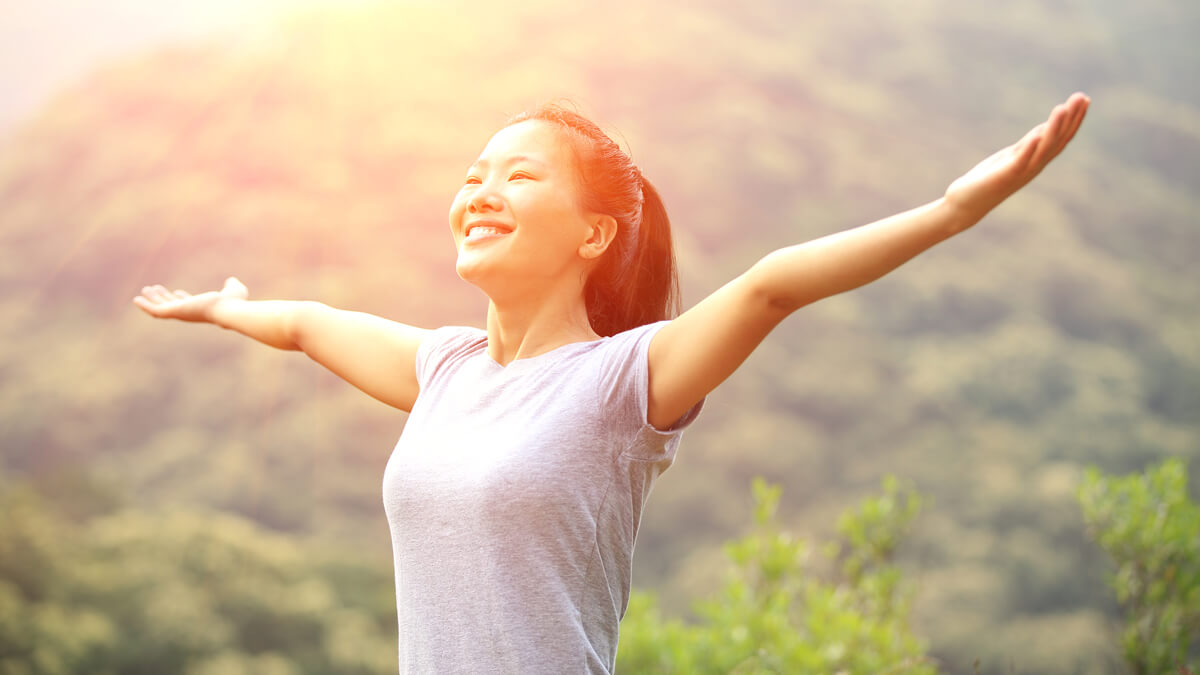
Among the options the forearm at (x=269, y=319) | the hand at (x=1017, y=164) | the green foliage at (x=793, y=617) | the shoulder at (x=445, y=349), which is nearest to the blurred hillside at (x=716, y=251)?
the green foliage at (x=793, y=617)

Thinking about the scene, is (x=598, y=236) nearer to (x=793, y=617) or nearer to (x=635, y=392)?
(x=635, y=392)

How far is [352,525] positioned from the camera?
5.37 metres

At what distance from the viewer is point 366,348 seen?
1.49m

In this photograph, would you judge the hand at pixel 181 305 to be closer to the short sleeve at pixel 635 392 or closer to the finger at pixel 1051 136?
the short sleeve at pixel 635 392

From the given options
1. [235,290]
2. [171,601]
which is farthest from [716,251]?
[235,290]

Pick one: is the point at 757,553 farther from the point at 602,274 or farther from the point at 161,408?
the point at 161,408

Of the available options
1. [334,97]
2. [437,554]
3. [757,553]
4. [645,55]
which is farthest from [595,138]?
[645,55]

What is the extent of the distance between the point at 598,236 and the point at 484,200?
0.16m

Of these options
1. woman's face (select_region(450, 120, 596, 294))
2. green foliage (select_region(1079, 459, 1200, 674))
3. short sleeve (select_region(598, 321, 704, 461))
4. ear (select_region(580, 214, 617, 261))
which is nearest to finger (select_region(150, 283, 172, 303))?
woman's face (select_region(450, 120, 596, 294))

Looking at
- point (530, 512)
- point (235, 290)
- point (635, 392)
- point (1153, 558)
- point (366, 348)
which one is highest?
point (235, 290)

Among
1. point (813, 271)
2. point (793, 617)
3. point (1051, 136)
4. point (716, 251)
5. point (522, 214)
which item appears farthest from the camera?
point (716, 251)

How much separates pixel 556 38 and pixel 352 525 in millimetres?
3550

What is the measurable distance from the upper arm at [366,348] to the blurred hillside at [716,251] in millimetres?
3933

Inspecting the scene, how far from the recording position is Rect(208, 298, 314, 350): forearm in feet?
5.17
